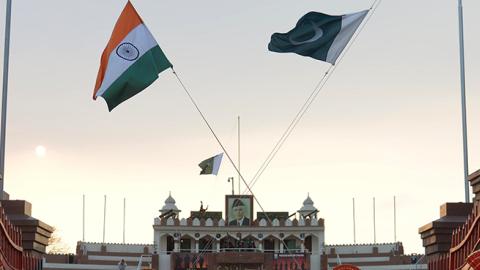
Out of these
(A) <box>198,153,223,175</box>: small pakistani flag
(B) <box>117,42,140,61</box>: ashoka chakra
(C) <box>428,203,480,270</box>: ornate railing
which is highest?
(A) <box>198,153,223,175</box>: small pakistani flag

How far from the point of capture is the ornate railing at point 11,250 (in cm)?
2400

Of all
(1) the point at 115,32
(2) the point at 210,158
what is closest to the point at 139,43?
(1) the point at 115,32

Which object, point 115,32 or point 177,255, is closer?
point 115,32

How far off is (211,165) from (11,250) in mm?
44318

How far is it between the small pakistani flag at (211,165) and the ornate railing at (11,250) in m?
40.2

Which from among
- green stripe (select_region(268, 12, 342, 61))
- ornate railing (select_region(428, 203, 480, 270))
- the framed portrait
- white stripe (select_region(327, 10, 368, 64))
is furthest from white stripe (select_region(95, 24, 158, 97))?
the framed portrait

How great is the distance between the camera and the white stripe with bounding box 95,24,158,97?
26.4m

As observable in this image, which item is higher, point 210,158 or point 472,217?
point 210,158

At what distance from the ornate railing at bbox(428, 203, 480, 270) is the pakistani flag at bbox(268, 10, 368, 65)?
5109 mm

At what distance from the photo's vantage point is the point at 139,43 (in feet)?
88.8

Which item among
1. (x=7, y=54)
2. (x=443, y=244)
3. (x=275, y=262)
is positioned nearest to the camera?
(x=443, y=244)

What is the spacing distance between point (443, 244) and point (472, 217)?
3734 mm

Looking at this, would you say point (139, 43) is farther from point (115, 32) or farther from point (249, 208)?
point (249, 208)

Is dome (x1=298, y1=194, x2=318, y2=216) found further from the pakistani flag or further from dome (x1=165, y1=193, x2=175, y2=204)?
the pakistani flag
